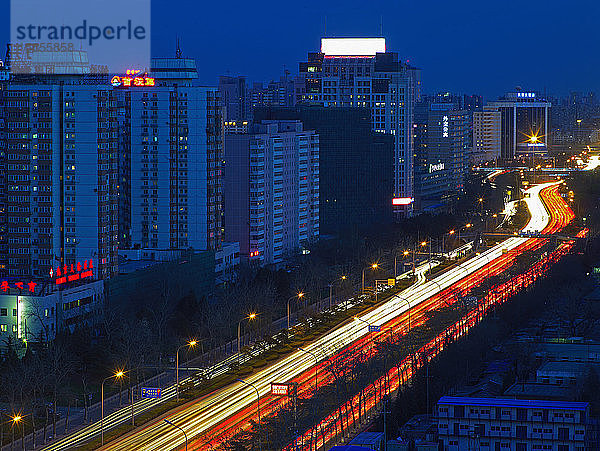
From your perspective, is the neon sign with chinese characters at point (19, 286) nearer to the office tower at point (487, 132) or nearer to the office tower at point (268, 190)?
the office tower at point (268, 190)

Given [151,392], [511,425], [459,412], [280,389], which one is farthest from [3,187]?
[511,425]

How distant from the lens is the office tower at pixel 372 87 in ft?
191

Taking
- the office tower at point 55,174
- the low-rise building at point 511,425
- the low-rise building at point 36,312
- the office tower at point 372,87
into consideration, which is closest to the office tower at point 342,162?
the office tower at point 372,87

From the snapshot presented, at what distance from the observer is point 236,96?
84.9m

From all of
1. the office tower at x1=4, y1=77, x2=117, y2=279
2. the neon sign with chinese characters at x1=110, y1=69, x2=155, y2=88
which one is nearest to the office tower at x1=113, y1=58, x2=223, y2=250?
the neon sign with chinese characters at x1=110, y1=69, x2=155, y2=88

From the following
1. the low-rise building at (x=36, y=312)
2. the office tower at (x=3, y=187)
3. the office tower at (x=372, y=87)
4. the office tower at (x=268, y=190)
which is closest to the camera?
the low-rise building at (x=36, y=312)

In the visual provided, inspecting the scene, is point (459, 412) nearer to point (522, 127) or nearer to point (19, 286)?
point (19, 286)

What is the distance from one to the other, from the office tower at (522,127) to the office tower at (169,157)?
70.6 metres

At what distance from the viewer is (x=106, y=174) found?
34.4 metres

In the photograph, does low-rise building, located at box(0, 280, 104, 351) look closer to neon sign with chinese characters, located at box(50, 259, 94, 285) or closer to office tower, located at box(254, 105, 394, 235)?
neon sign with chinese characters, located at box(50, 259, 94, 285)

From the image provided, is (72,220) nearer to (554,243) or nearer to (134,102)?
(134,102)

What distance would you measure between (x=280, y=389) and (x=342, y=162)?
26813mm

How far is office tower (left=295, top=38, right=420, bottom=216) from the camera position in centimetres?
5812

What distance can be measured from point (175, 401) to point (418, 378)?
16.1 ft
